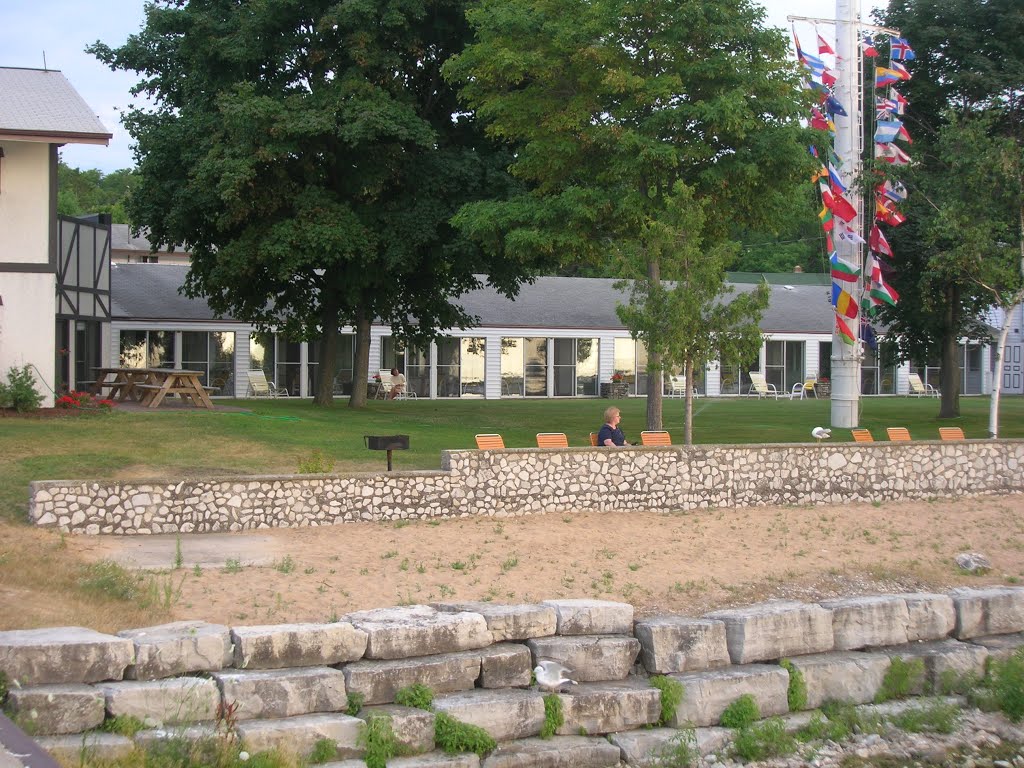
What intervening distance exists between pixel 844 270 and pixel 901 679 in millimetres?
15612

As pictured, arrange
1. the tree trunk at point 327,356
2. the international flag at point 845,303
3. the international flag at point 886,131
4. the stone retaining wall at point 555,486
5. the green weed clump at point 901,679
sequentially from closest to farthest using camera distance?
the green weed clump at point 901,679
the stone retaining wall at point 555,486
the international flag at point 886,131
the international flag at point 845,303
the tree trunk at point 327,356

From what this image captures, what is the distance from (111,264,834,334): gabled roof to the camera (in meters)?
38.8

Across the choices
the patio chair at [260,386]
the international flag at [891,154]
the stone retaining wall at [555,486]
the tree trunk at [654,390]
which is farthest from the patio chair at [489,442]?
the patio chair at [260,386]

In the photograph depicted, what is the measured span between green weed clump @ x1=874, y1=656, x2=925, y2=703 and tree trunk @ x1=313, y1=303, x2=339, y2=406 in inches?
890

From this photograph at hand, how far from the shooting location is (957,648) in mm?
11516

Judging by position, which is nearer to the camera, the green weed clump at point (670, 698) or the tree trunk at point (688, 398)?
the green weed clump at point (670, 698)

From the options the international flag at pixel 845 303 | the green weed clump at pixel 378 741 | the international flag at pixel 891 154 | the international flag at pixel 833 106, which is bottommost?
the green weed clump at pixel 378 741

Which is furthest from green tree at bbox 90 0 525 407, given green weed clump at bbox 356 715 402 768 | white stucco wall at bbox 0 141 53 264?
green weed clump at bbox 356 715 402 768

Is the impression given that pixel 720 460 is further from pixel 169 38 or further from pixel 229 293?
pixel 169 38

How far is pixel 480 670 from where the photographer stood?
955cm

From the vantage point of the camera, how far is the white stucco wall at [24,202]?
2266cm

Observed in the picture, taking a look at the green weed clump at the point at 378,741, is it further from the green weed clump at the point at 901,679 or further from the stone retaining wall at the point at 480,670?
the green weed clump at the point at 901,679

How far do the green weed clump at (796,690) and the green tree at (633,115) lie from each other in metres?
10.9

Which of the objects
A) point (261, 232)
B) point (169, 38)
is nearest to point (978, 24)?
point (261, 232)
